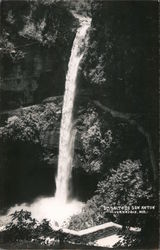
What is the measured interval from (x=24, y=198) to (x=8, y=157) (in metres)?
1.69

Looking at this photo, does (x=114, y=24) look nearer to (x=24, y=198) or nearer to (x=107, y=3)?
(x=107, y=3)

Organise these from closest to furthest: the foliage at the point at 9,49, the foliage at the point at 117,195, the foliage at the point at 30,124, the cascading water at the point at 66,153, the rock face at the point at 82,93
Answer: the foliage at the point at 117,195
the rock face at the point at 82,93
the cascading water at the point at 66,153
the foliage at the point at 9,49
the foliage at the point at 30,124

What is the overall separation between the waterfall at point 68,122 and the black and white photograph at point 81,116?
0.03 metres

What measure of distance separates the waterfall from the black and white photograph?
35 mm

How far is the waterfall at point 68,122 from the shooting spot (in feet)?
53.1

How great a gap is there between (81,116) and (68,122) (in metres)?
0.53

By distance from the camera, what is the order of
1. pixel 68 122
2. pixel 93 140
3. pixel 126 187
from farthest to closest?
pixel 68 122, pixel 93 140, pixel 126 187

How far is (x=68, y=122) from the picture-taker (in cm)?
1650

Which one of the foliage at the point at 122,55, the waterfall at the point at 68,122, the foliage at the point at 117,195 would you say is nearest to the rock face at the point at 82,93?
the foliage at the point at 122,55

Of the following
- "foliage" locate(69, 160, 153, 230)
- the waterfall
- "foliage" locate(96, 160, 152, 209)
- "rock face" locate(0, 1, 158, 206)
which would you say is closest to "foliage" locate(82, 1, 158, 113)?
"rock face" locate(0, 1, 158, 206)

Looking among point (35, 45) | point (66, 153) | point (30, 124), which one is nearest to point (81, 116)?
point (66, 153)

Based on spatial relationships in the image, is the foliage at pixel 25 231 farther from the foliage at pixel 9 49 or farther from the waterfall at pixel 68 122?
the foliage at pixel 9 49

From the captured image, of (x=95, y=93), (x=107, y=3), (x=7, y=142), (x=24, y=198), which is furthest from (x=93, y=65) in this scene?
(x=24, y=198)

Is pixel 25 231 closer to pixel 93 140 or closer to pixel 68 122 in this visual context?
pixel 93 140
